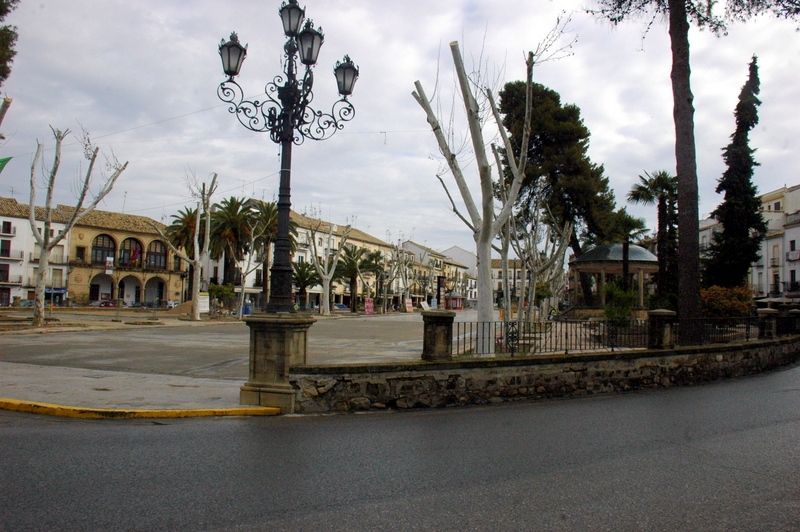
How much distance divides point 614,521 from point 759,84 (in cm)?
4127

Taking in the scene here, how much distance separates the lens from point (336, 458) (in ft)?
18.8

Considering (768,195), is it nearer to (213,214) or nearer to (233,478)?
(213,214)

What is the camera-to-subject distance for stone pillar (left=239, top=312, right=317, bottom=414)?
27.4 ft

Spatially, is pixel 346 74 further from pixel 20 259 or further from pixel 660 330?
pixel 20 259

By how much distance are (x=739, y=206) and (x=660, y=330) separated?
30.4 meters

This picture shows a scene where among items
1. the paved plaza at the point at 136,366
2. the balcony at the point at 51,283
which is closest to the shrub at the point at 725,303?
the paved plaza at the point at 136,366

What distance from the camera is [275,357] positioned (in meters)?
8.47

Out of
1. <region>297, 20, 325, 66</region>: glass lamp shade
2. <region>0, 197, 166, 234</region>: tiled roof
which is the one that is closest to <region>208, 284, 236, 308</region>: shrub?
<region>0, 197, 166, 234</region>: tiled roof

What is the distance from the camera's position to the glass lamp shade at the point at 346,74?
10578mm

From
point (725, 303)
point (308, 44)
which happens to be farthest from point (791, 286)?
point (308, 44)

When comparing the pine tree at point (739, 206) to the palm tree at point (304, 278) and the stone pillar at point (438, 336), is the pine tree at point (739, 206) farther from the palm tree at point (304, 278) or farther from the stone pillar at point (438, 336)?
the palm tree at point (304, 278)

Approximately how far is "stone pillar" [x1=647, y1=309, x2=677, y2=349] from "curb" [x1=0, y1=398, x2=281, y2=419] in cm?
849

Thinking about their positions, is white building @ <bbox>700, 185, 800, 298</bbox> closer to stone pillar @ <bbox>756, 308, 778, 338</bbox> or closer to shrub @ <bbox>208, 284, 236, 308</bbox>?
stone pillar @ <bbox>756, 308, 778, 338</bbox>

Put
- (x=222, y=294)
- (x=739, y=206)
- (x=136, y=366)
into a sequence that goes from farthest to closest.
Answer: (x=222, y=294), (x=739, y=206), (x=136, y=366)
